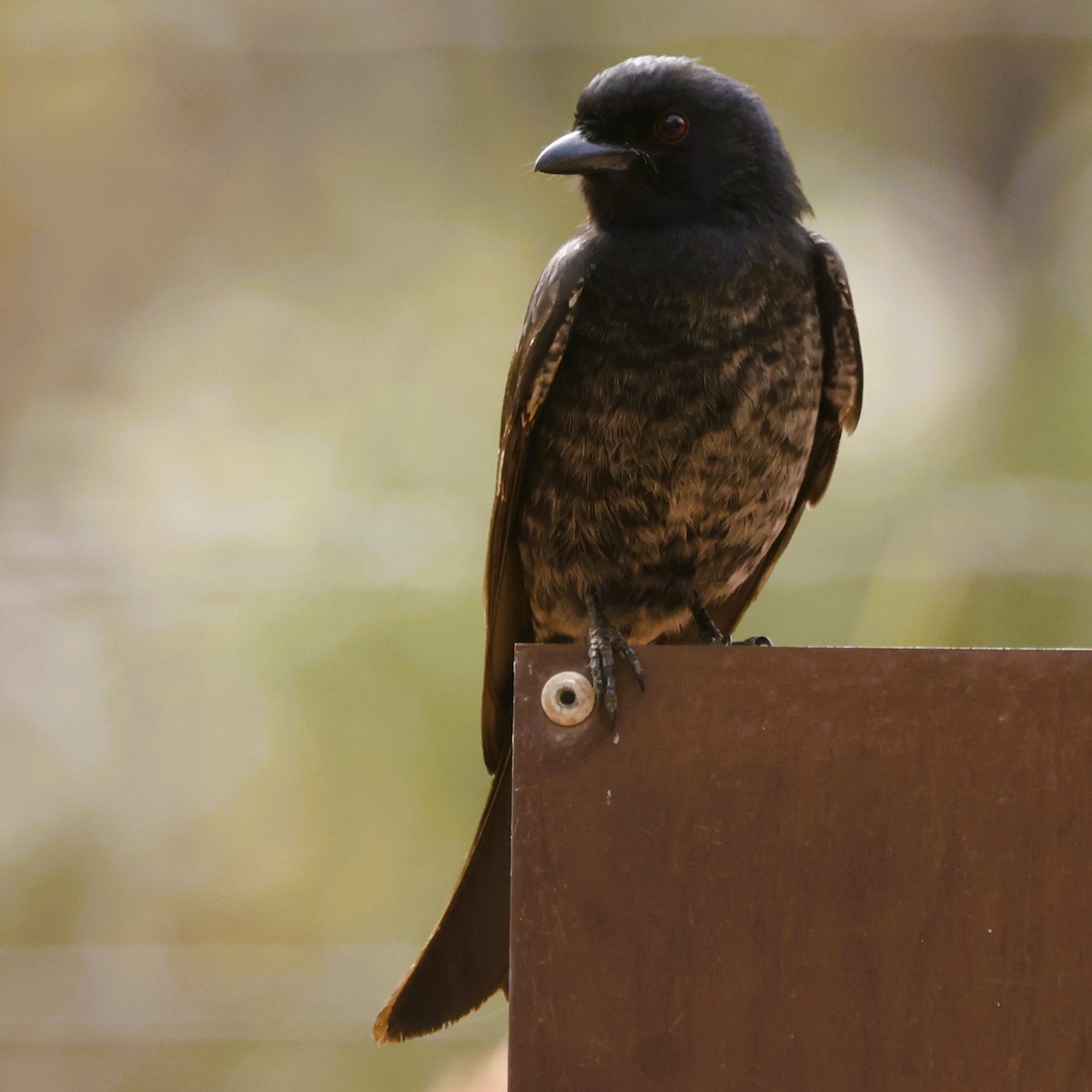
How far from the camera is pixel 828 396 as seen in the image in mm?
2898

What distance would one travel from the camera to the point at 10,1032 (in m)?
6.12

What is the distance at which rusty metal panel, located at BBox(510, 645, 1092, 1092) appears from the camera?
4.71 ft

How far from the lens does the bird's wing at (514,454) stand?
8.52 ft

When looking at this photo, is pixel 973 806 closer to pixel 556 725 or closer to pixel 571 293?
pixel 556 725

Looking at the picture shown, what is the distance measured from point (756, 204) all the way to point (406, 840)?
400 centimetres

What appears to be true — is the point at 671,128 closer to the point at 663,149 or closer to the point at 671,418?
the point at 663,149

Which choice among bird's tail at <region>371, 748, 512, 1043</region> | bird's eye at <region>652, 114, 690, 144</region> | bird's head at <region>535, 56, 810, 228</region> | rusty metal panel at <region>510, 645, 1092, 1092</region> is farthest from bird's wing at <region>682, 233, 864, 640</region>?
rusty metal panel at <region>510, 645, 1092, 1092</region>

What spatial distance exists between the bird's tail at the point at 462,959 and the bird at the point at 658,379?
0.05 metres

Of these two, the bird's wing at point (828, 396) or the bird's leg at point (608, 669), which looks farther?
the bird's wing at point (828, 396)

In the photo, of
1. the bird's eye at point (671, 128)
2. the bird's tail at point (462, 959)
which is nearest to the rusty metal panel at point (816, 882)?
the bird's tail at point (462, 959)

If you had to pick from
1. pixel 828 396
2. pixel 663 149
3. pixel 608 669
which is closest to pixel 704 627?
pixel 828 396

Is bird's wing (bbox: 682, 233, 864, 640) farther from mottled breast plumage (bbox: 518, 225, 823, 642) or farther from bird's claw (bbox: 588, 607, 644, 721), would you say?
bird's claw (bbox: 588, 607, 644, 721)

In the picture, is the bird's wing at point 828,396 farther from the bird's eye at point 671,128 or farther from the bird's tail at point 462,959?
the bird's tail at point 462,959

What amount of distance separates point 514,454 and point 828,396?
667 mm
